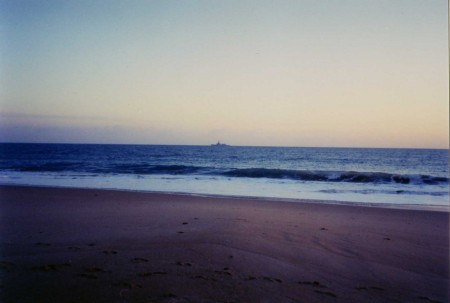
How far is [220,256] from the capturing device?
4801 millimetres

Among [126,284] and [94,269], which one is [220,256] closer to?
[126,284]

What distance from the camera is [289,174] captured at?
2525cm

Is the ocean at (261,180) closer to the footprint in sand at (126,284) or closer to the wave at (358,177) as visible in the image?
the wave at (358,177)

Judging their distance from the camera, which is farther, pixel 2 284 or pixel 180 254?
pixel 180 254

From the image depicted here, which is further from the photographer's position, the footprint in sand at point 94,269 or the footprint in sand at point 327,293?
the footprint in sand at point 94,269

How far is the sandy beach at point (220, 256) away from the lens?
3594mm

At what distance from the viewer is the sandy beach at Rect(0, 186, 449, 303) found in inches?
141

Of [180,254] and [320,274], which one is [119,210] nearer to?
[180,254]

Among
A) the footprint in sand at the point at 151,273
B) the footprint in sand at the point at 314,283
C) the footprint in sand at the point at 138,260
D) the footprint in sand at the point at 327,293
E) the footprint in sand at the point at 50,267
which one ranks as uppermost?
the footprint in sand at the point at 50,267

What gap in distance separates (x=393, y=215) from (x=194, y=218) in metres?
5.11

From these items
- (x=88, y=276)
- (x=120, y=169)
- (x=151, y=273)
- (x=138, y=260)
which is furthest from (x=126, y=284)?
(x=120, y=169)

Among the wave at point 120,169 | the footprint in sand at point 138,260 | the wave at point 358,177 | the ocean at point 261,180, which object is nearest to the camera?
the footprint in sand at point 138,260

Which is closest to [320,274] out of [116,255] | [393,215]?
[116,255]

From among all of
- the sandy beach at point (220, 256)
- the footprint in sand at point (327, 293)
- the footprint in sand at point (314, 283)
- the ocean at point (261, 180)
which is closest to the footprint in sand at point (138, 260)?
the sandy beach at point (220, 256)
